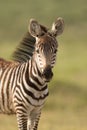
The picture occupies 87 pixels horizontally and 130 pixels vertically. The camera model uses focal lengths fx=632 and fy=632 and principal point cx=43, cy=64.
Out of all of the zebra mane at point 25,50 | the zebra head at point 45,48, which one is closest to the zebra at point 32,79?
the zebra head at point 45,48

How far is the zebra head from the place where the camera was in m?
10.9

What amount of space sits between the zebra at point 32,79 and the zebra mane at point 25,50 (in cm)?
48

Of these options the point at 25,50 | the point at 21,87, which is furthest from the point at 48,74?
the point at 25,50

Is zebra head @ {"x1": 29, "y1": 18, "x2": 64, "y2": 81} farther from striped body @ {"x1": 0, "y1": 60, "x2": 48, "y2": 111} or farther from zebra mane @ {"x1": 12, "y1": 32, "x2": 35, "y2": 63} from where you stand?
zebra mane @ {"x1": 12, "y1": 32, "x2": 35, "y2": 63}

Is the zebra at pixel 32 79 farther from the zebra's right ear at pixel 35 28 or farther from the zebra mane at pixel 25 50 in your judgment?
the zebra mane at pixel 25 50

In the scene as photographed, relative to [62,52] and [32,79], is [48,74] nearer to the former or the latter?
[32,79]

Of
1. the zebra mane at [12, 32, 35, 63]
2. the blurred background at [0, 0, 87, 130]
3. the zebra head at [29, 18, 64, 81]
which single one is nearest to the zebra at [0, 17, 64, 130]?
the zebra head at [29, 18, 64, 81]

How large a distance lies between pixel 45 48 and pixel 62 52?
2293 centimetres

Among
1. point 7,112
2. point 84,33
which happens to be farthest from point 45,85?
point 84,33

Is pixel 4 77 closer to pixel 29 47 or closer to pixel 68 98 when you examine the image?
pixel 29 47

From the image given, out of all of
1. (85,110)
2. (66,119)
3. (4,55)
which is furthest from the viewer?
(4,55)

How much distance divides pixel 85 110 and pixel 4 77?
8.59m

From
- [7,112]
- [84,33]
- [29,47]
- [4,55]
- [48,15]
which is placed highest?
[48,15]

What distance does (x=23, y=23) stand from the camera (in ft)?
141
